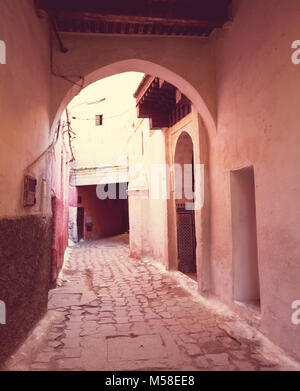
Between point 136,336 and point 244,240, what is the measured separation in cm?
200

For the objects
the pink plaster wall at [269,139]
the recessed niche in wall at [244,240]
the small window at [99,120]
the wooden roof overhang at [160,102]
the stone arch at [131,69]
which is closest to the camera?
the pink plaster wall at [269,139]

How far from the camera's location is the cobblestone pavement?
3.10 metres

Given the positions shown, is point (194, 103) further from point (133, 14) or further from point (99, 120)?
point (99, 120)

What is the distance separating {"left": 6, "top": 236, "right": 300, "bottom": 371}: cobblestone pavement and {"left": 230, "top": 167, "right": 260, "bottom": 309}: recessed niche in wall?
0.54m

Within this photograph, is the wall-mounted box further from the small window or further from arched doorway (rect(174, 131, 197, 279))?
the small window

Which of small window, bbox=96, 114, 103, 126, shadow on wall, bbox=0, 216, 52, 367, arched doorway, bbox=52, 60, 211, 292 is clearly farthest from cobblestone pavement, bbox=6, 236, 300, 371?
small window, bbox=96, 114, 103, 126

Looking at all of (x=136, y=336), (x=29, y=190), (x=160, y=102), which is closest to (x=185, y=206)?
(x=160, y=102)

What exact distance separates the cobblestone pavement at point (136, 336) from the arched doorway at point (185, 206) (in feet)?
5.71

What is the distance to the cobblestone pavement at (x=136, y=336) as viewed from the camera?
122 inches

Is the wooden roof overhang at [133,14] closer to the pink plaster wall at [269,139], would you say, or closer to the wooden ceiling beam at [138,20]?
the wooden ceiling beam at [138,20]

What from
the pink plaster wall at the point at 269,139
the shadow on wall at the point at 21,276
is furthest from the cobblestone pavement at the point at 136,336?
the pink plaster wall at the point at 269,139

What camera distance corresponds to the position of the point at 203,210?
217 inches

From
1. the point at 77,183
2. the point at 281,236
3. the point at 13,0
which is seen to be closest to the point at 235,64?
the point at 281,236
